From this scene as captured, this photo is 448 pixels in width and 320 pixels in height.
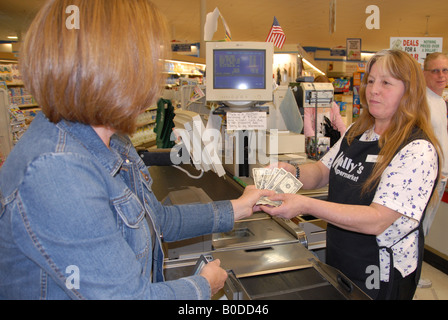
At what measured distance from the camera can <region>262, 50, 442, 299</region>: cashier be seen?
4.57ft

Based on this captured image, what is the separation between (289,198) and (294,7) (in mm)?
10631

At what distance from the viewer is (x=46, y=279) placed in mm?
800

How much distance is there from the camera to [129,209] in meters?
0.90

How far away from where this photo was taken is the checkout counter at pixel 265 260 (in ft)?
4.06

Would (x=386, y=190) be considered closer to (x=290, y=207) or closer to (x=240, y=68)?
(x=290, y=207)

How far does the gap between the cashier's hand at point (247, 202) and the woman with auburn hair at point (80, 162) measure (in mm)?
603

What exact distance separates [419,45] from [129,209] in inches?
178

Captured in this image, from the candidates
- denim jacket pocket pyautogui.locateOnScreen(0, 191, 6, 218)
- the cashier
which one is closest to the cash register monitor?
the cashier

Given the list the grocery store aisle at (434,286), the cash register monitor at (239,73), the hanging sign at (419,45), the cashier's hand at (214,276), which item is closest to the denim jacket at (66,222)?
the cashier's hand at (214,276)

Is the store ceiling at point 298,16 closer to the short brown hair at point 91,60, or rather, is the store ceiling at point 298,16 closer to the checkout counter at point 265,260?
the checkout counter at point 265,260

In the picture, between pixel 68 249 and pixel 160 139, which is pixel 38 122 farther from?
pixel 160 139

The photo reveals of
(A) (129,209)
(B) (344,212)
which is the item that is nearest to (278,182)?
(B) (344,212)

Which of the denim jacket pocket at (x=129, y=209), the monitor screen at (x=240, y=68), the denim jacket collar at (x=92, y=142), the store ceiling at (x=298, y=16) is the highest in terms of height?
the store ceiling at (x=298, y=16)
